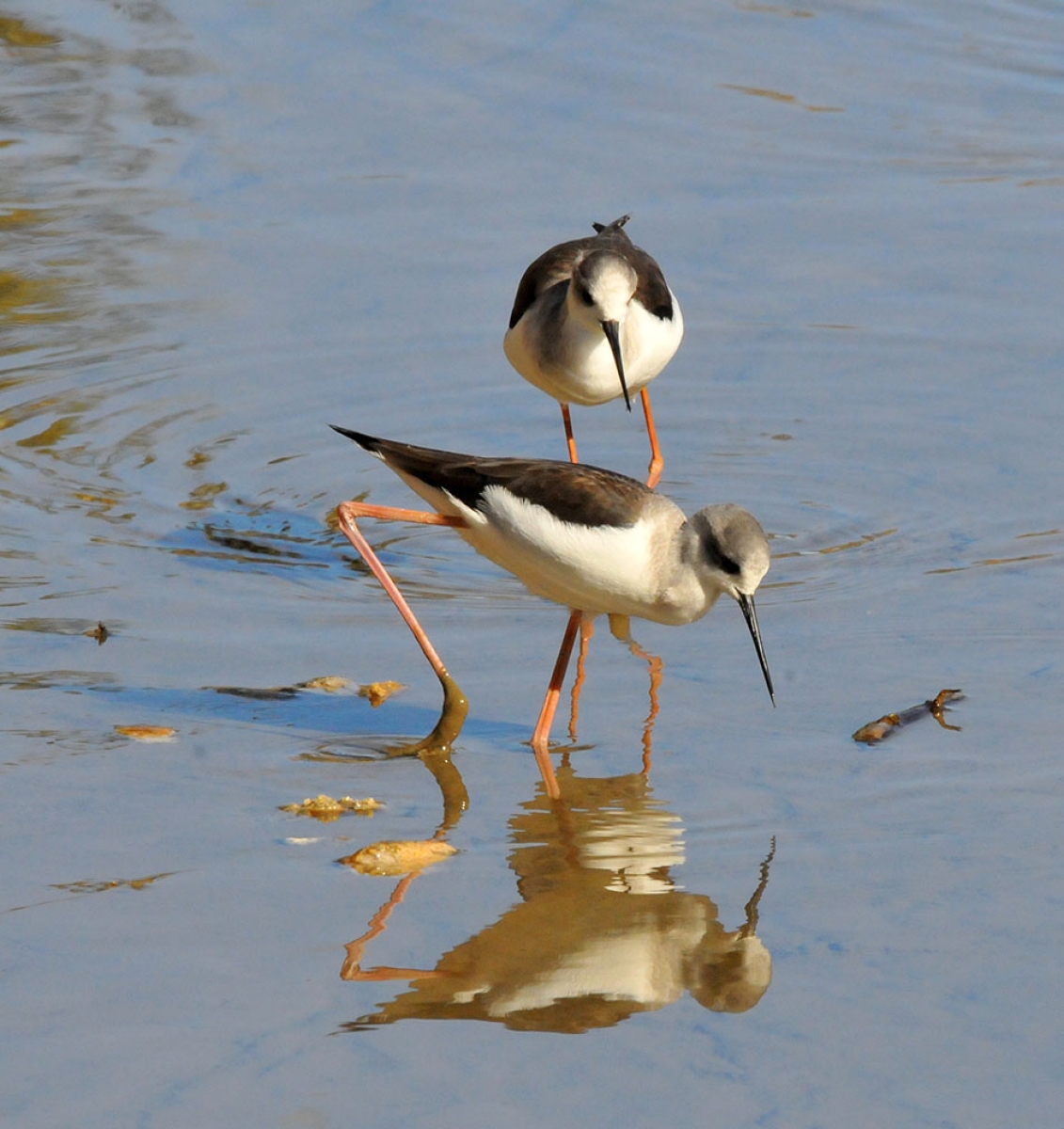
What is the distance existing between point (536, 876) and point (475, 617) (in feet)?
6.05

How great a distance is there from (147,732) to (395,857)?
1033mm

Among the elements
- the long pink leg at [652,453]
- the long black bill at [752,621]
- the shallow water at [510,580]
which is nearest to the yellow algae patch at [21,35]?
the shallow water at [510,580]

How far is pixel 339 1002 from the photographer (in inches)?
149

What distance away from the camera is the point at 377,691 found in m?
5.52

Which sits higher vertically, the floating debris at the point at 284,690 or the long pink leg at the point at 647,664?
the floating debris at the point at 284,690

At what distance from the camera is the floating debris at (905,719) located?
16.6 feet

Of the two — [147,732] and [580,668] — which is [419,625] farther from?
[147,732]

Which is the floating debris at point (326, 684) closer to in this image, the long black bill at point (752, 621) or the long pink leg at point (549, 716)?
the long pink leg at point (549, 716)

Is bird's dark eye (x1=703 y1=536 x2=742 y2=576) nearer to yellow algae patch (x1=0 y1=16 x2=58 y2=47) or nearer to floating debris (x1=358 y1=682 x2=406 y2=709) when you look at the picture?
floating debris (x1=358 y1=682 x2=406 y2=709)

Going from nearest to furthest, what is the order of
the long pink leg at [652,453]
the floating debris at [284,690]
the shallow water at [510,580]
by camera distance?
the shallow water at [510,580], the floating debris at [284,690], the long pink leg at [652,453]

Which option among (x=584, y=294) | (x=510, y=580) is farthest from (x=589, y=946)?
(x=584, y=294)

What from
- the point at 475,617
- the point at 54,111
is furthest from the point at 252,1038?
the point at 54,111

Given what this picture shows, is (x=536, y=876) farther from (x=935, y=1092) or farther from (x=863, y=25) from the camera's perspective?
(x=863, y=25)

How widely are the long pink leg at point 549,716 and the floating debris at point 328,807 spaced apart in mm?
506
